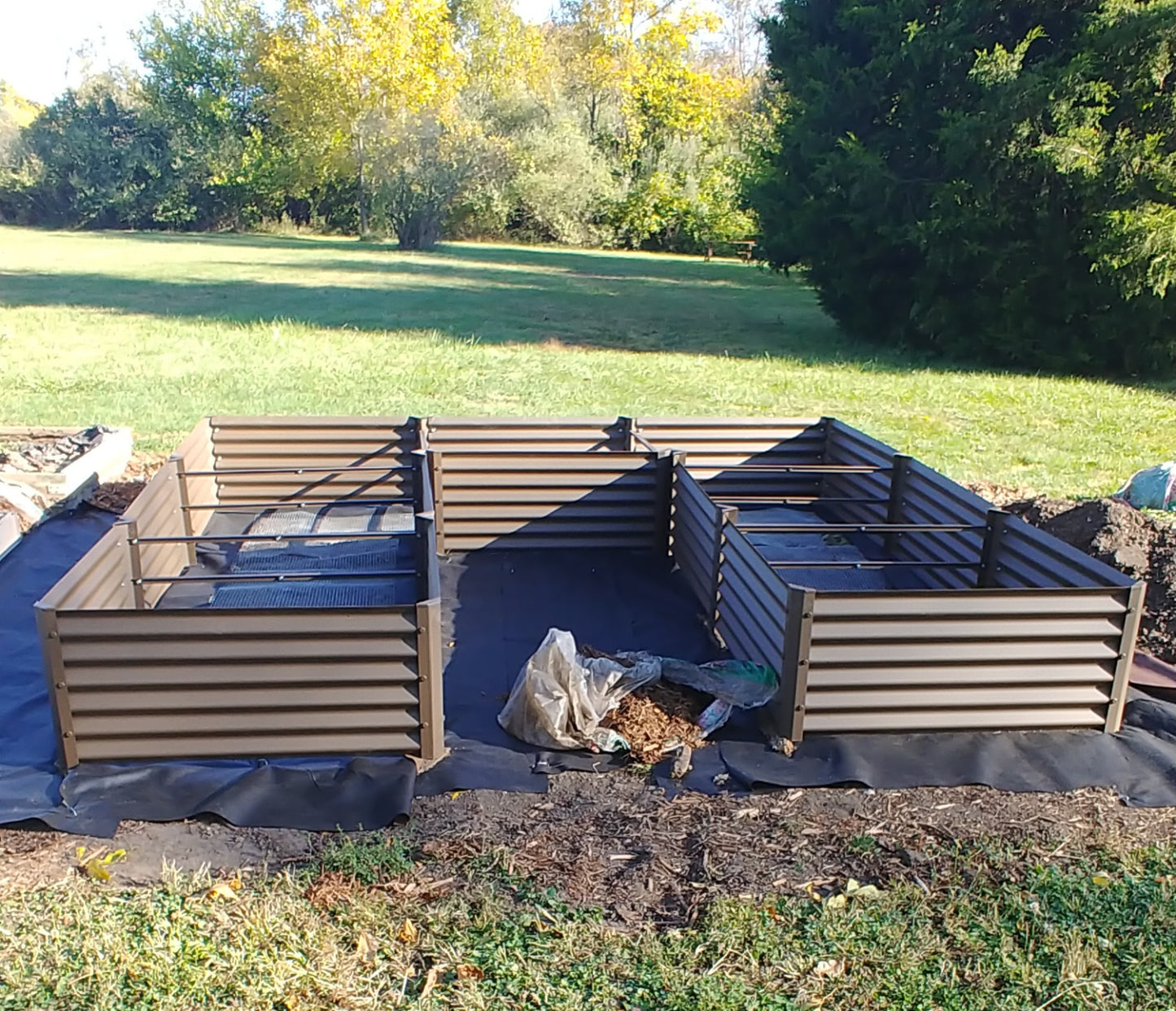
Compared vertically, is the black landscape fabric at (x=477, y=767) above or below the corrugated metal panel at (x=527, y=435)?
below

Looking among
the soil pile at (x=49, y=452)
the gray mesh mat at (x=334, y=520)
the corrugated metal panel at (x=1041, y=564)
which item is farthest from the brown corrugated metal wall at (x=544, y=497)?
the soil pile at (x=49, y=452)

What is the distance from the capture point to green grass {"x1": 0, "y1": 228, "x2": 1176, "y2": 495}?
10312 millimetres

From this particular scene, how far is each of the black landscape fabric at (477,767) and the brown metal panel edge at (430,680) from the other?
9cm

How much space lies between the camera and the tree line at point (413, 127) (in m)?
37.2

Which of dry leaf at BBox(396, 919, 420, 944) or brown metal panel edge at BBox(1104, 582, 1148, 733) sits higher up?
brown metal panel edge at BBox(1104, 582, 1148, 733)

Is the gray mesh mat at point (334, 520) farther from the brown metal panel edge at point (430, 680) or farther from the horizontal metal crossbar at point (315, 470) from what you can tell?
the brown metal panel edge at point (430, 680)

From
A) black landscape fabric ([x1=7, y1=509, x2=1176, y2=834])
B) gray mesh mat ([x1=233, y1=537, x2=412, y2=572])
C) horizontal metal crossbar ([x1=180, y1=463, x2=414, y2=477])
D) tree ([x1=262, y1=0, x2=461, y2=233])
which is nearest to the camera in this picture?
black landscape fabric ([x1=7, y1=509, x2=1176, y2=834])

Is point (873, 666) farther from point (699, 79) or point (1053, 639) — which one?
point (699, 79)

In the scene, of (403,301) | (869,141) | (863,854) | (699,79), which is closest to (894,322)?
(869,141)

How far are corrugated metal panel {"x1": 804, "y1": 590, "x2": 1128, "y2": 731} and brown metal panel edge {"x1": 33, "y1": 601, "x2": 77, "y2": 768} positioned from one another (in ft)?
9.48

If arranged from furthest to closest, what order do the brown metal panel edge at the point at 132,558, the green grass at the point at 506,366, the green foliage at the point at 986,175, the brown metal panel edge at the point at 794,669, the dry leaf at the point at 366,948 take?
the green foliage at the point at 986,175 < the green grass at the point at 506,366 < the brown metal panel edge at the point at 132,558 < the brown metal panel edge at the point at 794,669 < the dry leaf at the point at 366,948

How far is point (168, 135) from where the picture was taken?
4406 centimetres

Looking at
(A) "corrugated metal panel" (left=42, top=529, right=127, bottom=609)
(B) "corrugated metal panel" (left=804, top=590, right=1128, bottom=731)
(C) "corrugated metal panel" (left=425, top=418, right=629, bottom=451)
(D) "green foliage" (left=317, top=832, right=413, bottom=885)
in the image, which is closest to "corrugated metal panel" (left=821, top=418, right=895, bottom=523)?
(C) "corrugated metal panel" (left=425, top=418, right=629, bottom=451)

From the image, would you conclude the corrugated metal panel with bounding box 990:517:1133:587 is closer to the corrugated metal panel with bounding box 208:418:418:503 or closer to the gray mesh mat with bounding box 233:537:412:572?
the gray mesh mat with bounding box 233:537:412:572
